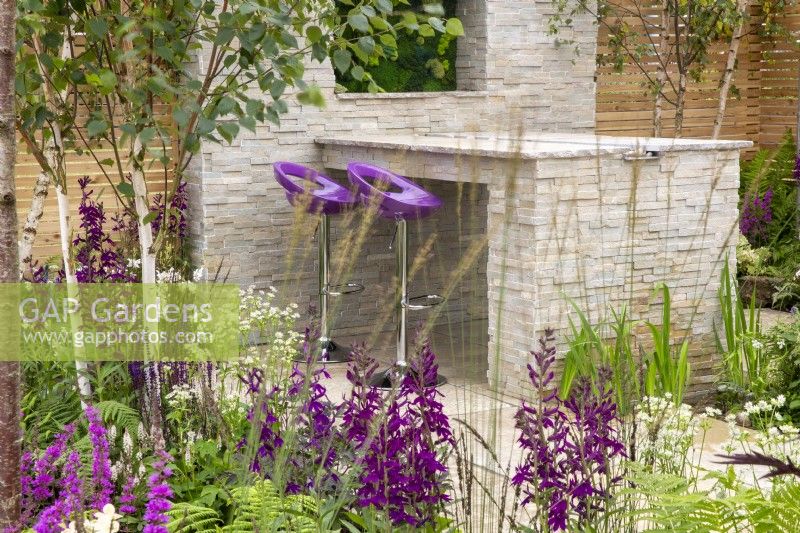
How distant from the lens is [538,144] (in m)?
5.60

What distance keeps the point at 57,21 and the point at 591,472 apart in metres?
2.06

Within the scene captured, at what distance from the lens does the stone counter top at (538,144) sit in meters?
5.08

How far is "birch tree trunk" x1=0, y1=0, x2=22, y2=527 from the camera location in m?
2.26

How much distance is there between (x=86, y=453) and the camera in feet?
10.9

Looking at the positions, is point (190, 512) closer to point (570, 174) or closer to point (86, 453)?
point (86, 453)

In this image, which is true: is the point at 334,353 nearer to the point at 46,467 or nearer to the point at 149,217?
the point at 149,217

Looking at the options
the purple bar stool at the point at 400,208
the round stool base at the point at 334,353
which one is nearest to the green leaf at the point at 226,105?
the purple bar stool at the point at 400,208

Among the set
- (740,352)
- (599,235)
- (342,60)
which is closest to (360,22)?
(342,60)

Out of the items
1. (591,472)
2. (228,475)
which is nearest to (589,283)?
(228,475)

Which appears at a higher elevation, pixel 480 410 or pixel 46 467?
pixel 46 467

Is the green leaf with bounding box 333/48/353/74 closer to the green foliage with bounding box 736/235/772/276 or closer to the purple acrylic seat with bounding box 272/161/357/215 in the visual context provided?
the purple acrylic seat with bounding box 272/161/357/215

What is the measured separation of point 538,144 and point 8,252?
362 cm

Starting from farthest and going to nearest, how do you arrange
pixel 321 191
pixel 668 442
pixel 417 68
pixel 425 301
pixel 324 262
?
pixel 417 68 < pixel 425 301 < pixel 324 262 < pixel 321 191 < pixel 668 442

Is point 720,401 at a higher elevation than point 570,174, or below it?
below
